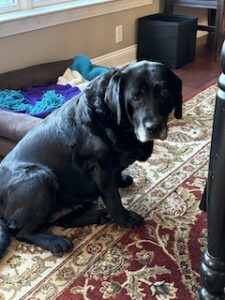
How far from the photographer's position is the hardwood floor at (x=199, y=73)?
10.8 feet

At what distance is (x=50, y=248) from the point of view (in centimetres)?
160

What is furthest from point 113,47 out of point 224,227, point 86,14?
point 224,227

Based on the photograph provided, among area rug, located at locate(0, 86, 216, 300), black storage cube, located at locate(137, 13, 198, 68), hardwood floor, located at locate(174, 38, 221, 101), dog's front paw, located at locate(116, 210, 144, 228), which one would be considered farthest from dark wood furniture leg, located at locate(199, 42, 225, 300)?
black storage cube, located at locate(137, 13, 198, 68)

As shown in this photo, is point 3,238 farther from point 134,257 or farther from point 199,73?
point 199,73

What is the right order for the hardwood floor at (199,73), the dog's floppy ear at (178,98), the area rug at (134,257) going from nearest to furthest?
the area rug at (134,257) < the dog's floppy ear at (178,98) < the hardwood floor at (199,73)

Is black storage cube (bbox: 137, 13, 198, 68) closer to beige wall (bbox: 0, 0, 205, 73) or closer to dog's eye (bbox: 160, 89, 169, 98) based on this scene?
beige wall (bbox: 0, 0, 205, 73)

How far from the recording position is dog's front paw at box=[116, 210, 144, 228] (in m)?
1.72

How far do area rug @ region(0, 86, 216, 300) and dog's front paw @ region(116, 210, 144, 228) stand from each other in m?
0.02

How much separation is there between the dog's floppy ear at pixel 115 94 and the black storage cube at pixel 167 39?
228cm

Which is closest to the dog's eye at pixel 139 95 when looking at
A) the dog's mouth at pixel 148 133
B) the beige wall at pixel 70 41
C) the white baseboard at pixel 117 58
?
the dog's mouth at pixel 148 133

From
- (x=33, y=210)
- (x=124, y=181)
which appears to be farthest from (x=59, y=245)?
(x=124, y=181)

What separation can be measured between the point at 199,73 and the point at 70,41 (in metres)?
1.18

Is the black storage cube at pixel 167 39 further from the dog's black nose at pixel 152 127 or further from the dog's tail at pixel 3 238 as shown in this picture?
the dog's tail at pixel 3 238

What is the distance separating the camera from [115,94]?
4.90ft
